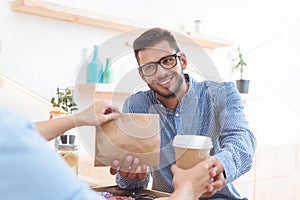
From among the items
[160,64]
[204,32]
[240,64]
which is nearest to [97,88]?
[160,64]

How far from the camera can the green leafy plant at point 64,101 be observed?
1986mm

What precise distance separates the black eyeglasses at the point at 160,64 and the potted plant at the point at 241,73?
66.1 inches

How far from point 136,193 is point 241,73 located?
1956 millimetres

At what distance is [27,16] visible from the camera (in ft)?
6.43

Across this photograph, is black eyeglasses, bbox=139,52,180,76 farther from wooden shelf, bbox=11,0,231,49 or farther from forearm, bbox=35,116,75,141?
wooden shelf, bbox=11,0,231,49

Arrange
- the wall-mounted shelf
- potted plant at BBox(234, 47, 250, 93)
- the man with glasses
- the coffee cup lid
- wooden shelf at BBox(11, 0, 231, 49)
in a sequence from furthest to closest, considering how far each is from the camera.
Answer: potted plant at BBox(234, 47, 250, 93) < the wall-mounted shelf < wooden shelf at BBox(11, 0, 231, 49) < the man with glasses < the coffee cup lid

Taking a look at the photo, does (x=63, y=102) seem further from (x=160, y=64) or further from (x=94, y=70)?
(x=160, y=64)

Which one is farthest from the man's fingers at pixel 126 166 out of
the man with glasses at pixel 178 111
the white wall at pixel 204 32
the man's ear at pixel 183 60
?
the white wall at pixel 204 32

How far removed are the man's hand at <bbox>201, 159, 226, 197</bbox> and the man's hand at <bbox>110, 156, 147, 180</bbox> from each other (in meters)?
0.24

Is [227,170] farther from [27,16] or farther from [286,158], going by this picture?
[286,158]

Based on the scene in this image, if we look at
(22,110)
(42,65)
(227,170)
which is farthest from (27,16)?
(227,170)

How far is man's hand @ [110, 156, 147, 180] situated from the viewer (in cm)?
121

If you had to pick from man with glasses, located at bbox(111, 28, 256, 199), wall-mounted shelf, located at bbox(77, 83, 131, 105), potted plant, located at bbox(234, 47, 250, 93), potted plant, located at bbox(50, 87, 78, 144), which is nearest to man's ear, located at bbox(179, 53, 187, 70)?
man with glasses, located at bbox(111, 28, 256, 199)

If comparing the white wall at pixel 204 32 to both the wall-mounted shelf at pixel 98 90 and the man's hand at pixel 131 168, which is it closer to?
the wall-mounted shelf at pixel 98 90
